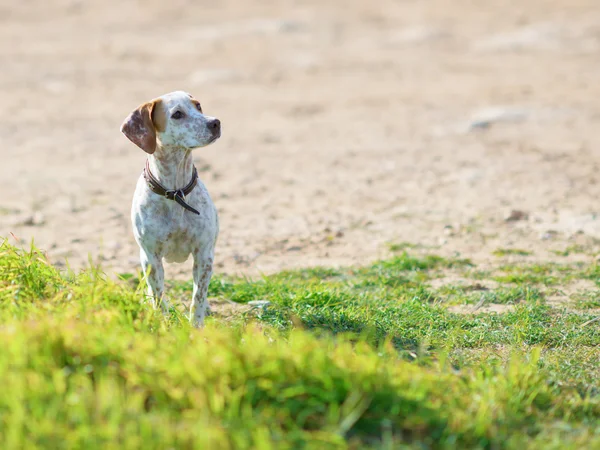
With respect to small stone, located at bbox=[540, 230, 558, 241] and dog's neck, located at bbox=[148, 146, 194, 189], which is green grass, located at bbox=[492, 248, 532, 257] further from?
dog's neck, located at bbox=[148, 146, 194, 189]

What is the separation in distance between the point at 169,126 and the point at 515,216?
12.8 ft

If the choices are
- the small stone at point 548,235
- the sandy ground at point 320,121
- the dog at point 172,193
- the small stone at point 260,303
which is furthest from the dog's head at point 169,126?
the small stone at point 548,235

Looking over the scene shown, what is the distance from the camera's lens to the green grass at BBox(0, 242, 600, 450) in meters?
3.29

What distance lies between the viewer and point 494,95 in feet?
41.4

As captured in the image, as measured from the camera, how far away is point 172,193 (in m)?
5.10

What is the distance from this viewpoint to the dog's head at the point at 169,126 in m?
5.07

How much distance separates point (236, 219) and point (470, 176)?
108 inches

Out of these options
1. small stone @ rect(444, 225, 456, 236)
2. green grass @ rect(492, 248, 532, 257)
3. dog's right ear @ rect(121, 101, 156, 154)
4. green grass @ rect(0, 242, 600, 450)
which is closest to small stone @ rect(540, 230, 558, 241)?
green grass @ rect(492, 248, 532, 257)

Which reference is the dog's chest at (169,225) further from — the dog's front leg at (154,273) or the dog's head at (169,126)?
the dog's head at (169,126)

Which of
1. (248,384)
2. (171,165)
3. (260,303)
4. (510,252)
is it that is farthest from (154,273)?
(510,252)

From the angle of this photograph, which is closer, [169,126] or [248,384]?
[248,384]

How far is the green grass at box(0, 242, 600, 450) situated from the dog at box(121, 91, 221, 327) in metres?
0.41

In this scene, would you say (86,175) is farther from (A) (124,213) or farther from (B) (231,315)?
(B) (231,315)

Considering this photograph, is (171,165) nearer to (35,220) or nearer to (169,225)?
(169,225)
